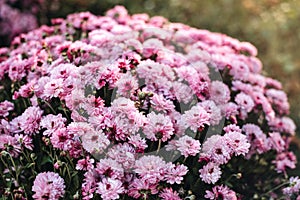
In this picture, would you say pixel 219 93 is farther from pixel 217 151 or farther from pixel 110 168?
pixel 110 168

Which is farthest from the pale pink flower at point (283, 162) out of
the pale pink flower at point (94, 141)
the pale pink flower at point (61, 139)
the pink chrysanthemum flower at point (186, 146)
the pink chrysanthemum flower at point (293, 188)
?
the pale pink flower at point (61, 139)

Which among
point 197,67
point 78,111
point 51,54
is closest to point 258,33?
point 197,67

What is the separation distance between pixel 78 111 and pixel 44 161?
0.29 metres

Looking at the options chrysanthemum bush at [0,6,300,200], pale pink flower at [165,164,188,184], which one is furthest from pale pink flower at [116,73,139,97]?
pale pink flower at [165,164,188,184]

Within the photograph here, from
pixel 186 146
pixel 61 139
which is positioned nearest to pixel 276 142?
pixel 186 146

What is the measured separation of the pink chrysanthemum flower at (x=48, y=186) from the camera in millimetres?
2004

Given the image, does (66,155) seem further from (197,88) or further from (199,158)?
(197,88)

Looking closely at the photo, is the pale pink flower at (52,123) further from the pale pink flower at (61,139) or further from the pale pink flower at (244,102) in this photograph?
the pale pink flower at (244,102)

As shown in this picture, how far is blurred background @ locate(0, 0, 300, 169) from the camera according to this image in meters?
4.51

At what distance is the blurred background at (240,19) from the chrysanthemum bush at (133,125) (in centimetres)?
167

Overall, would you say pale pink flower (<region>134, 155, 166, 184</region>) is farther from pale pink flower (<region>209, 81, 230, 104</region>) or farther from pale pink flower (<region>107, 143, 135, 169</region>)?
pale pink flower (<region>209, 81, 230, 104</region>)

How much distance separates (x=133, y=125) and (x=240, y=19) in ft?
9.58

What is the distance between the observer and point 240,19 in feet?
15.4

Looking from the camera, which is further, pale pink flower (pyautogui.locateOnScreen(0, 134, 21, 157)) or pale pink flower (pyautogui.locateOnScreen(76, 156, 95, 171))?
pale pink flower (pyautogui.locateOnScreen(0, 134, 21, 157))
